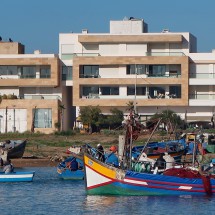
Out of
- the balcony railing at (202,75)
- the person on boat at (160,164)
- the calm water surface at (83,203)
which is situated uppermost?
the balcony railing at (202,75)

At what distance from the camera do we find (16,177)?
52.5 meters

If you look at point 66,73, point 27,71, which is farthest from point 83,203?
point 66,73

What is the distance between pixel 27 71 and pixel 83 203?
52904mm

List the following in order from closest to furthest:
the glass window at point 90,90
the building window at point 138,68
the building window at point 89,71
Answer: the building window at point 138,68 → the building window at point 89,71 → the glass window at point 90,90

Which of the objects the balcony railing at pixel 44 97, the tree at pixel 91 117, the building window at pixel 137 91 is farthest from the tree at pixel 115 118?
the balcony railing at pixel 44 97

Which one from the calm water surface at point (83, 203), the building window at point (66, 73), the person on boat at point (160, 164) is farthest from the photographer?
the building window at point (66, 73)

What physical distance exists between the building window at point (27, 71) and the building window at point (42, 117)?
14.7 feet

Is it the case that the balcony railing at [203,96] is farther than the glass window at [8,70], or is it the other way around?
the glass window at [8,70]

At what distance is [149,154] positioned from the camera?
58.4m

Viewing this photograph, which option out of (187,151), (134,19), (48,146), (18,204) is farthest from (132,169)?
(134,19)

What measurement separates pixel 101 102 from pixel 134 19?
9734 mm

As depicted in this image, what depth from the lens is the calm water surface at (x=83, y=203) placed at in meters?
41.5

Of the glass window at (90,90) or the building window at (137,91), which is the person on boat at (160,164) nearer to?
the building window at (137,91)

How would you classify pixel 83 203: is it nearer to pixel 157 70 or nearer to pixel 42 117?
pixel 42 117
